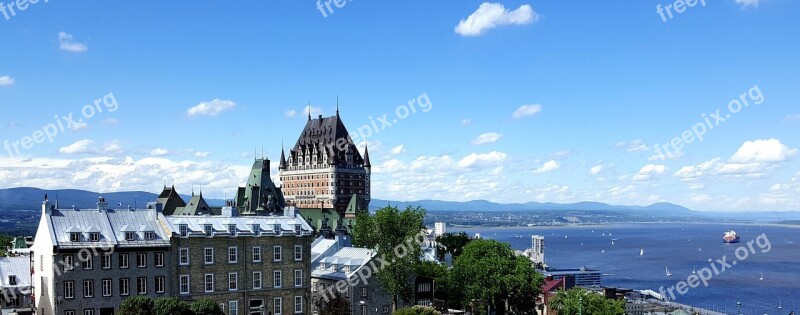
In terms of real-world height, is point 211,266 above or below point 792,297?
above

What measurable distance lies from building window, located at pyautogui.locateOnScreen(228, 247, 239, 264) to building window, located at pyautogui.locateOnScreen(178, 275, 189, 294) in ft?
14.0

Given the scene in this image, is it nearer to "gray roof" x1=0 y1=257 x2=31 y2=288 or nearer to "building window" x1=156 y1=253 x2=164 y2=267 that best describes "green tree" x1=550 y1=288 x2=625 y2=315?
"building window" x1=156 y1=253 x2=164 y2=267

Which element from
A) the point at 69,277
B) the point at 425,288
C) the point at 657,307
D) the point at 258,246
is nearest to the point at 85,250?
the point at 69,277

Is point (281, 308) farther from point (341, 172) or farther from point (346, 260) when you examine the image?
point (341, 172)

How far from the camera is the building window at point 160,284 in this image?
63781 millimetres

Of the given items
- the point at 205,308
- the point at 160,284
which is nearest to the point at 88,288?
the point at 160,284

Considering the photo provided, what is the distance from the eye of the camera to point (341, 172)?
182125mm

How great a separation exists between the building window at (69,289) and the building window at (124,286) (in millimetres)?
3712

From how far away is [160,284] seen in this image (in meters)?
63.9

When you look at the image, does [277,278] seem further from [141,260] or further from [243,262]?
[141,260]

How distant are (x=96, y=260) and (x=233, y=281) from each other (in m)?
12.3

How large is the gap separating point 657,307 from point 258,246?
91887mm

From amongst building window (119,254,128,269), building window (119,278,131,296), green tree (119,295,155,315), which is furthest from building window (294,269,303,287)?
green tree (119,295,155,315)

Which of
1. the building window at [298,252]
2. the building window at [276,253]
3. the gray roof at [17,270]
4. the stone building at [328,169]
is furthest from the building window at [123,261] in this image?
the stone building at [328,169]
